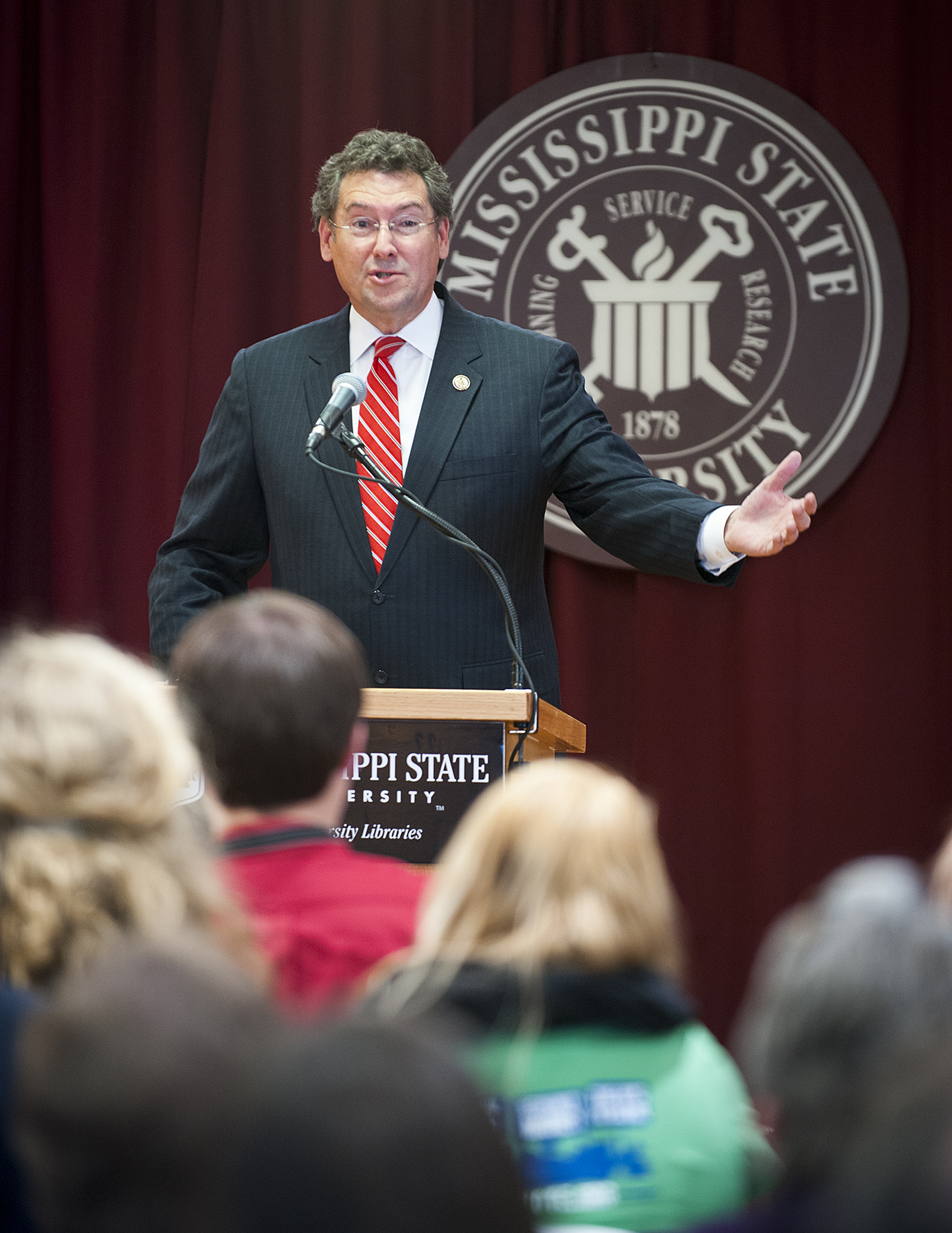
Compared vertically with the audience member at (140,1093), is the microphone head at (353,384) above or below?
above

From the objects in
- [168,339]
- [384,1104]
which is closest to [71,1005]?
[384,1104]

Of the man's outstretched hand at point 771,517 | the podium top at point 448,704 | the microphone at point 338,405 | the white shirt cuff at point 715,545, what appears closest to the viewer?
the podium top at point 448,704

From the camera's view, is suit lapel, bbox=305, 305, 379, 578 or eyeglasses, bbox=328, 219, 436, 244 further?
eyeglasses, bbox=328, 219, 436, 244

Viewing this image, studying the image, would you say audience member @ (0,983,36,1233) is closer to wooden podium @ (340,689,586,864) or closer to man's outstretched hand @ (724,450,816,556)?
wooden podium @ (340,689,586,864)

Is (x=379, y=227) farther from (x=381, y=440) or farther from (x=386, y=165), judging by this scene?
(x=381, y=440)

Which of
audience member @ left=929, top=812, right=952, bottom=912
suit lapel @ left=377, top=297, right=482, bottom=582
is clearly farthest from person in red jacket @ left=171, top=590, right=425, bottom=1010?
suit lapel @ left=377, top=297, right=482, bottom=582

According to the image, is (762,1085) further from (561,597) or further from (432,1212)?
(561,597)

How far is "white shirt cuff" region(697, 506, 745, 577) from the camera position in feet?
8.04

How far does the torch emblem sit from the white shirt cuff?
1.43 m

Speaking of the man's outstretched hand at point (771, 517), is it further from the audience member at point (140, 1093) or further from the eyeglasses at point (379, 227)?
the audience member at point (140, 1093)

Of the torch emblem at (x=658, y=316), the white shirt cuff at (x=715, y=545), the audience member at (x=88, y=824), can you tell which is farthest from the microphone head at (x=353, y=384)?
the torch emblem at (x=658, y=316)

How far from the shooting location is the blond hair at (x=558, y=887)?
1080 mm

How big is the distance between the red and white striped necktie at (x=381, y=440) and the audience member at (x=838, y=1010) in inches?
75.5

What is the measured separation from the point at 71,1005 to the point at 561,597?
10.6ft
